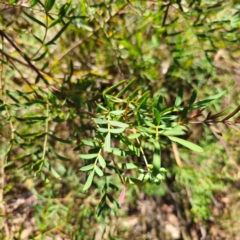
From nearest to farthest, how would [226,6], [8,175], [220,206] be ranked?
[226,6] → [8,175] → [220,206]

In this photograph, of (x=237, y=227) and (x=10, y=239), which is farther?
(x=237, y=227)

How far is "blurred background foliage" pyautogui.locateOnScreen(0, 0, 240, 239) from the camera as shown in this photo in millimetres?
1364

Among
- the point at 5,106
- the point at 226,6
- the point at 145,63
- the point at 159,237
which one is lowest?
the point at 159,237

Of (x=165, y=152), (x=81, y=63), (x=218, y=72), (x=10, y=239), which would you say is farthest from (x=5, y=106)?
(x=218, y=72)

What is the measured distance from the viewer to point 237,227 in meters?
1.95

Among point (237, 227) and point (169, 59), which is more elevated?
point (169, 59)

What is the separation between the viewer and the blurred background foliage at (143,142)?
1.36 m

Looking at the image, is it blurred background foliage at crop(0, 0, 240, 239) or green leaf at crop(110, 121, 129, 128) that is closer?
green leaf at crop(110, 121, 129, 128)

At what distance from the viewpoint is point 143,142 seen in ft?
4.54

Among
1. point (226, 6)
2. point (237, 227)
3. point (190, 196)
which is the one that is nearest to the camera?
point (226, 6)

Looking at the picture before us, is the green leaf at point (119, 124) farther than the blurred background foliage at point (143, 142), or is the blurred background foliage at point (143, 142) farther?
the blurred background foliage at point (143, 142)

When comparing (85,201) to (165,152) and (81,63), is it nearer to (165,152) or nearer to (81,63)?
(165,152)

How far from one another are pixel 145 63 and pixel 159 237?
1.15 metres

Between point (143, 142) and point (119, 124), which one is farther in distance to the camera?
point (143, 142)
